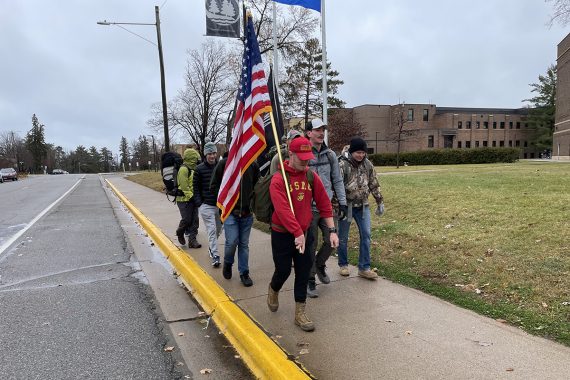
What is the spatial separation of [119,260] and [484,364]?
627cm

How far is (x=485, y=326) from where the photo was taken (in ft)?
12.9

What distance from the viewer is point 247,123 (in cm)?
503

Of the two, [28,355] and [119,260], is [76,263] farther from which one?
[28,355]

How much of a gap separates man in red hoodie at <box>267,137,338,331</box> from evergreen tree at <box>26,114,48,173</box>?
129 metres

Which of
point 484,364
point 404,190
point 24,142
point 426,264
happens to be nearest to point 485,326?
point 484,364

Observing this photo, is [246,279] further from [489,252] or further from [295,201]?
[489,252]

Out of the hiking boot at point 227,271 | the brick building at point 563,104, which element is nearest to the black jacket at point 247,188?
the hiking boot at point 227,271

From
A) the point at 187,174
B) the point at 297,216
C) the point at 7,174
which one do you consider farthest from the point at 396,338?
the point at 7,174

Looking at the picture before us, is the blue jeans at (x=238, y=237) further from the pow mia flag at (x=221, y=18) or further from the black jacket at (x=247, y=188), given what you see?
the pow mia flag at (x=221, y=18)

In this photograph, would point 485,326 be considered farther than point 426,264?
No

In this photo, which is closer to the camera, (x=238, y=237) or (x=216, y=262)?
(x=238, y=237)

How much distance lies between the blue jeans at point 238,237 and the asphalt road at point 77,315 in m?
1.19

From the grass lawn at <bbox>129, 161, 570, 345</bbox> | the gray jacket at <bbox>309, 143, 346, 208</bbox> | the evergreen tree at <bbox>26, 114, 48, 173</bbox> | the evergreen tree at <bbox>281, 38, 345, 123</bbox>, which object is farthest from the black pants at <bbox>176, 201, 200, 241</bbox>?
the evergreen tree at <bbox>26, 114, 48, 173</bbox>

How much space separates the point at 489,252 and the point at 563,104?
2296 inches
